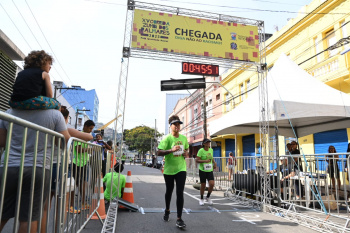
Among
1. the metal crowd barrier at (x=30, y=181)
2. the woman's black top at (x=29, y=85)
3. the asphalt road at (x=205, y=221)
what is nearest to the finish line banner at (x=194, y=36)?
the asphalt road at (x=205, y=221)

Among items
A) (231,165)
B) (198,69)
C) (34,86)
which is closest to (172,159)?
(34,86)

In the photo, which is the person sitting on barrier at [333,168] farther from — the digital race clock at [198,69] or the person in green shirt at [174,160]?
the digital race clock at [198,69]

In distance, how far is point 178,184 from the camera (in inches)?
175

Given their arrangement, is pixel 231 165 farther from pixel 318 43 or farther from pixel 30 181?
pixel 318 43

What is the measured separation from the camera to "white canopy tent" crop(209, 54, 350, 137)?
20.5ft

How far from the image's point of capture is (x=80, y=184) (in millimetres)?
3092

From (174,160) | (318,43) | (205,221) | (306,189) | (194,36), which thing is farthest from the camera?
(318,43)

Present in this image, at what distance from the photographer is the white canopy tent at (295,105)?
20.5 feet

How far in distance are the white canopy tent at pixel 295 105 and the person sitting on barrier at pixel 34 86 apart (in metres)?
5.33

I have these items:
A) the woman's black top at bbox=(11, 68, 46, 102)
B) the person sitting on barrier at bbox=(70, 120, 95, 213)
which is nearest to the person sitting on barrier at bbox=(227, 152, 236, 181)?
the person sitting on barrier at bbox=(70, 120, 95, 213)

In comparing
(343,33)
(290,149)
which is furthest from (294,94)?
(343,33)

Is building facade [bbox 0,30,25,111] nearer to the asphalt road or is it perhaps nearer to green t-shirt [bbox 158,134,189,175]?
the asphalt road

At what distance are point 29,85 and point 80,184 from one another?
1.42 metres

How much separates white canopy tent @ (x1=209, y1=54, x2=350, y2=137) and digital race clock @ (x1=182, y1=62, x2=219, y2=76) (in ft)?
6.03
